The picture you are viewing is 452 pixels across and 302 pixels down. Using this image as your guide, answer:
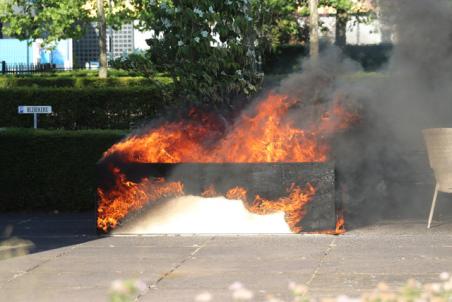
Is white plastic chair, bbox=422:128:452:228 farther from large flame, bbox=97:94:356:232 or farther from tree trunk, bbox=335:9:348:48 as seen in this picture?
tree trunk, bbox=335:9:348:48

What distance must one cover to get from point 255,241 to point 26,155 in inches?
161

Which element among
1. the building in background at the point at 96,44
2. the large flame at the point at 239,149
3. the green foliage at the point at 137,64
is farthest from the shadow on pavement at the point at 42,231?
the building in background at the point at 96,44

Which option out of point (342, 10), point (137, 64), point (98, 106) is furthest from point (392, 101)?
point (342, 10)

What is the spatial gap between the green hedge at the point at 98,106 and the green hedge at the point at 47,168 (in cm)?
183

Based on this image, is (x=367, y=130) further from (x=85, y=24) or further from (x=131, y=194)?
(x=85, y=24)

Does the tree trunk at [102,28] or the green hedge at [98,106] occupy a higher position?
the tree trunk at [102,28]

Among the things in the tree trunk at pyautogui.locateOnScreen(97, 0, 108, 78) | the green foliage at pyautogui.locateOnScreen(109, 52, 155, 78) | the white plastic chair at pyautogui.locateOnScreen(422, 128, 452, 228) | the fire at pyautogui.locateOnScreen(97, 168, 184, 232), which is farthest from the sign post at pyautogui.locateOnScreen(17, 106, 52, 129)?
the tree trunk at pyautogui.locateOnScreen(97, 0, 108, 78)

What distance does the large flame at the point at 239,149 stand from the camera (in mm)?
9266

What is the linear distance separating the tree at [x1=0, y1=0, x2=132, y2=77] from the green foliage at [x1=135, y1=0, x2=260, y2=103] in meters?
22.2

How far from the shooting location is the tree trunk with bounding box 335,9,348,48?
33469mm

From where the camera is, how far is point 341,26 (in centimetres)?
3578

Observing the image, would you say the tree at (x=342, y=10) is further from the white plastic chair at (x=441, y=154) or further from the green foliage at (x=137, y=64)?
the white plastic chair at (x=441, y=154)

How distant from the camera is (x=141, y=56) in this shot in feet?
35.8

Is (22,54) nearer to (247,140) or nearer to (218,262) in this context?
(247,140)
